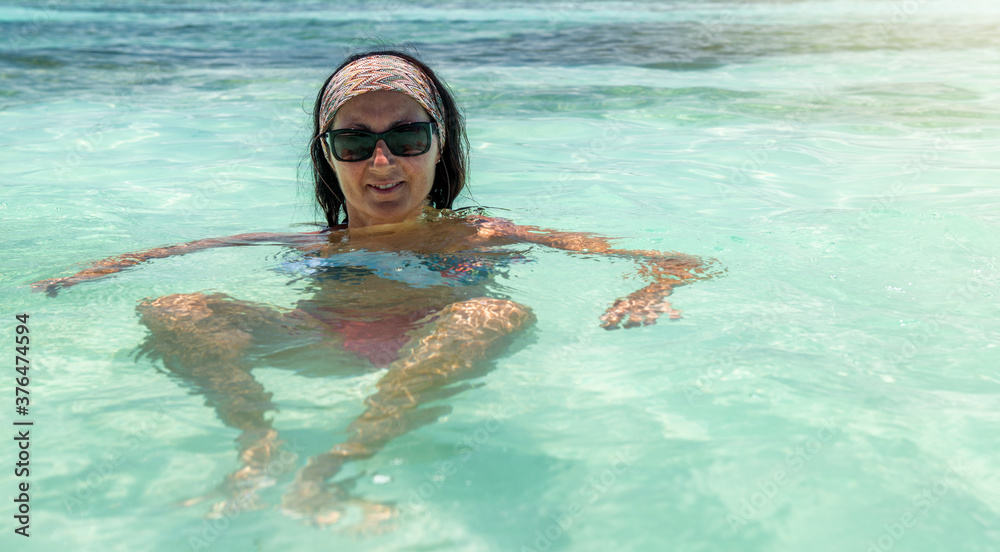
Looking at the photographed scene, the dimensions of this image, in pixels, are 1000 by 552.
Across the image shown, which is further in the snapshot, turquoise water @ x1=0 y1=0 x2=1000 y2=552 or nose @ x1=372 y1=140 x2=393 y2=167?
nose @ x1=372 y1=140 x2=393 y2=167

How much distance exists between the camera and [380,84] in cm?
352

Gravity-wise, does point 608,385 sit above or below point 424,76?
below

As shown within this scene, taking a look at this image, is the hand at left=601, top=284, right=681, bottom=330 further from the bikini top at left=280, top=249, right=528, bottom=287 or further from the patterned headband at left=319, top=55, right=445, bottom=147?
the patterned headband at left=319, top=55, right=445, bottom=147

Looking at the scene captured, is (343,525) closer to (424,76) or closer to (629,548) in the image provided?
(629,548)

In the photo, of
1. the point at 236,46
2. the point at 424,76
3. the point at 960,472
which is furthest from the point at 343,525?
the point at 236,46

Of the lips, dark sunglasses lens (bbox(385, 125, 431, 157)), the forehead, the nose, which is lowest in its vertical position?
the lips

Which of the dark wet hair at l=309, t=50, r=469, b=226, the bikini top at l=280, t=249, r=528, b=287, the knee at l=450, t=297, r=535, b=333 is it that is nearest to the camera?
the knee at l=450, t=297, r=535, b=333

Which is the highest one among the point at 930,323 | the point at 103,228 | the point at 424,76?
the point at 424,76

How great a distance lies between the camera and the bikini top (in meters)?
3.38

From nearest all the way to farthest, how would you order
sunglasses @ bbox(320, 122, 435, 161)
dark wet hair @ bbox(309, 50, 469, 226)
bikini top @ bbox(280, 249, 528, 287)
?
bikini top @ bbox(280, 249, 528, 287), sunglasses @ bbox(320, 122, 435, 161), dark wet hair @ bbox(309, 50, 469, 226)

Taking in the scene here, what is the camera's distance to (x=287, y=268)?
3762 millimetres

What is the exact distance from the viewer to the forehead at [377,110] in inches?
138

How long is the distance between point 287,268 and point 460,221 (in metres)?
0.83

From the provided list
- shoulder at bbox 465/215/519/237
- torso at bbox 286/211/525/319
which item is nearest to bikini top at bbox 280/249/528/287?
torso at bbox 286/211/525/319
